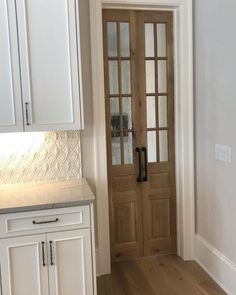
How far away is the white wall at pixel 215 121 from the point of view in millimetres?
2557

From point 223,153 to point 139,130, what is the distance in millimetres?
855

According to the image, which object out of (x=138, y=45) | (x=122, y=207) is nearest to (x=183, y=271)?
(x=122, y=207)

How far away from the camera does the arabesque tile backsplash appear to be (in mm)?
2729

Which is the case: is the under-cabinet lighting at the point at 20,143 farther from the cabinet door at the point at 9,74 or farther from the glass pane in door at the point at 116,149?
the glass pane in door at the point at 116,149

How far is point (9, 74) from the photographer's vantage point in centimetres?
233

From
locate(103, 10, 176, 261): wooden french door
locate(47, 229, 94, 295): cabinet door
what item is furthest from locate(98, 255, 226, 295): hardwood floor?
locate(47, 229, 94, 295): cabinet door

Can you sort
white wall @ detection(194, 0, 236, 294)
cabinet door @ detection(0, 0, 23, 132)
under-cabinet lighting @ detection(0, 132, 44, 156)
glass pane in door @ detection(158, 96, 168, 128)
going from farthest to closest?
glass pane in door @ detection(158, 96, 168, 128)
under-cabinet lighting @ detection(0, 132, 44, 156)
white wall @ detection(194, 0, 236, 294)
cabinet door @ detection(0, 0, 23, 132)

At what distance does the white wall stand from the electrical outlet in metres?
0.04

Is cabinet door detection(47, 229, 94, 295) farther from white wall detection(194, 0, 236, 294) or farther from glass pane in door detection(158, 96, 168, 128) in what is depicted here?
glass pane in door detection(158, 96, 168, 128)

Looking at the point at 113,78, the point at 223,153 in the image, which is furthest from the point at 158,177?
the point at 113,78

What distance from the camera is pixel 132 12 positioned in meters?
3.06

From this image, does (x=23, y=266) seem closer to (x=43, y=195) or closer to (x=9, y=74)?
(x=43, y=195)

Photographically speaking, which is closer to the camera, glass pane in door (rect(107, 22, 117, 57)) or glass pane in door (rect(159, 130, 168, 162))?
glass pane in door (rect(107, 22, 117, 57))

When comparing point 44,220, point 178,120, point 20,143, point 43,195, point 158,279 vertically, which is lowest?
point 158,279
